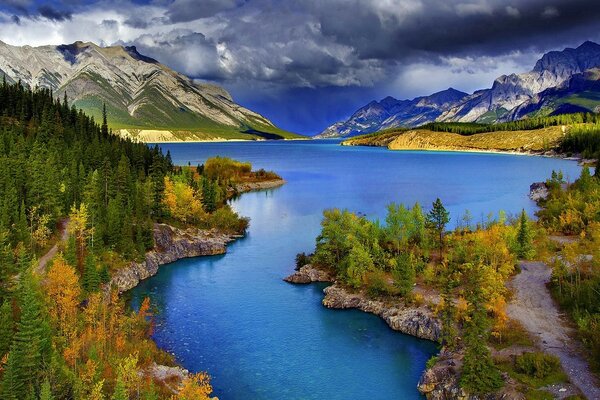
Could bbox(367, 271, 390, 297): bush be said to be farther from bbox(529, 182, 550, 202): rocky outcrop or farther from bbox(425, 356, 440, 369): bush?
bbox(529, 182, 550, 202): rocky outcrop

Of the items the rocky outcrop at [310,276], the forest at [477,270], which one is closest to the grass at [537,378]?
the forest at [477,270]

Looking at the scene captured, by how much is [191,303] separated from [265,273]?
1827cm

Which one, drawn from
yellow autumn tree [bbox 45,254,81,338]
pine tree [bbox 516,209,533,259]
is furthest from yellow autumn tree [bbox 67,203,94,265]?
pine tree [bbox 516,209,533,259]

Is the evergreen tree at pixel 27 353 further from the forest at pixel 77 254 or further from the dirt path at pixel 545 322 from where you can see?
the dirt path at pixel 545 322

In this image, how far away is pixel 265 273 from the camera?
93.4m

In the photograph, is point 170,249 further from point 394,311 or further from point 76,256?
point 394,311

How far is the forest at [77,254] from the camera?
45.6 meters

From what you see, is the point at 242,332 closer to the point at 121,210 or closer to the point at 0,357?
the point at 0,357

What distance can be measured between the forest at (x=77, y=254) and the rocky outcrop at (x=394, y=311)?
88.6 ft

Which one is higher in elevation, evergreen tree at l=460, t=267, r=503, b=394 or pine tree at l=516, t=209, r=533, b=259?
pine tree at l=516, t=209, r=533, b=259

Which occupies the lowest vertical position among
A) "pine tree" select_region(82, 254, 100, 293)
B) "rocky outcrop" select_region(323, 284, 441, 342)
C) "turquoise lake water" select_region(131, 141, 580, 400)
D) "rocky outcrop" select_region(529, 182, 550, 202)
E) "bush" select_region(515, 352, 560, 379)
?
"turquoise lake water" select_region(131, 141, 580, 400)

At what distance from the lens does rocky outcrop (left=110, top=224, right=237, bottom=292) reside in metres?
86.4

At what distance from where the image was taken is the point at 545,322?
60.4 metres

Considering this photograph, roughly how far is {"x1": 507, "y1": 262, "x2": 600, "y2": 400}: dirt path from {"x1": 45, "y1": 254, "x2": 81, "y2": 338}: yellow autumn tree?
52.2m
